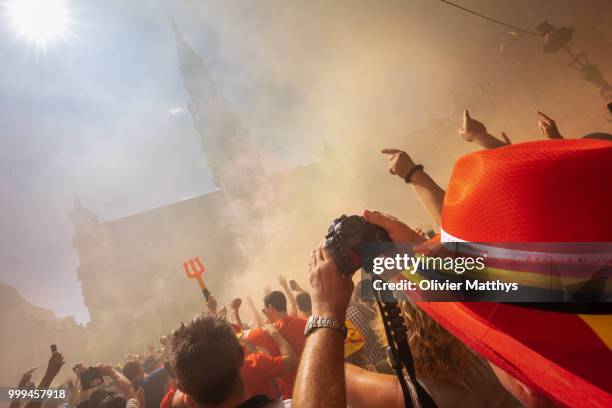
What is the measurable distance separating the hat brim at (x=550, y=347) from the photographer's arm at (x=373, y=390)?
0.61 meters

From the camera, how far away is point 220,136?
6266 centimetres

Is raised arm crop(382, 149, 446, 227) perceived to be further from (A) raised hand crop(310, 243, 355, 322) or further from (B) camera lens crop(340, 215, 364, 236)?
(A) raised hand crop(310, 243, 355, 322)

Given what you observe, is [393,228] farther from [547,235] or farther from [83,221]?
[83,221]

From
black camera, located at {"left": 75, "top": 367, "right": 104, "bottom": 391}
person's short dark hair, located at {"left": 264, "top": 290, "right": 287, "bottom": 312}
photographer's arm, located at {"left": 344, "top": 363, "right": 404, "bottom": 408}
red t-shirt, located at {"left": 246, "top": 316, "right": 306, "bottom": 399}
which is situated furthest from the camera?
person's short dark hair, located at {"left": 264, "top": 290, "right": 287, "bottom": 312}

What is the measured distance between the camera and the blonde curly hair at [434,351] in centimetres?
133

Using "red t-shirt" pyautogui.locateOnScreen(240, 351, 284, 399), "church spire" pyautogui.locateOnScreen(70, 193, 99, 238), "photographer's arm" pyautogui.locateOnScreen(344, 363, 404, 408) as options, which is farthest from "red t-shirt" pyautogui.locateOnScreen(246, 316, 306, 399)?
"church spire" pyautogui.locateOnScreen(70, 193, 99, 238)

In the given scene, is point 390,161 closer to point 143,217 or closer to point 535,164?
point 535,164

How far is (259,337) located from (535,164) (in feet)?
11.5

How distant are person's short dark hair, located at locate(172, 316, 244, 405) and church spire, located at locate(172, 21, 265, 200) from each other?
53874 millimetres

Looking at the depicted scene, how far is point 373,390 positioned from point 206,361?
113 centimetres

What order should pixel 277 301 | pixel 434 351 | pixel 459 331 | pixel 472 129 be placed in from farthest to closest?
pixel 277 301, pixel 472 129, pixel 434 351, pixel 459 331

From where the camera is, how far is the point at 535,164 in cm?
77

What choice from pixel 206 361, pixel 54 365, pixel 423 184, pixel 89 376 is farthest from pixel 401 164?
pixel 54 365

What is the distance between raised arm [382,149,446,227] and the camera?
1.67 meters
